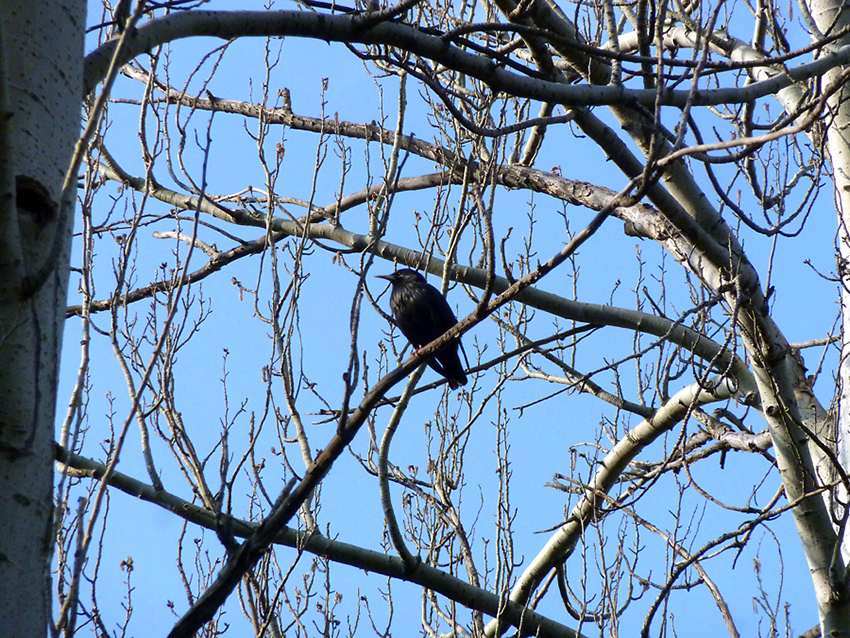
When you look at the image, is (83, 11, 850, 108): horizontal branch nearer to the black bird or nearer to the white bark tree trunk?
the white bark tree trunk

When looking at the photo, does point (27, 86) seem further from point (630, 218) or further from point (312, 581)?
point (630, 218)

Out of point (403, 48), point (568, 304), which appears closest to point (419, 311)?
point (568, 304)

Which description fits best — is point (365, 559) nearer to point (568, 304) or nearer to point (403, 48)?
point (568, 304)

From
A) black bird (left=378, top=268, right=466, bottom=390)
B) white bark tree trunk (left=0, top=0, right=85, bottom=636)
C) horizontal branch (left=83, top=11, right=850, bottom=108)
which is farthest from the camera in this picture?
black bird (left=378, top=268, right=466, bottom=390)

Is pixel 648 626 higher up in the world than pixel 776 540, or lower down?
lower down

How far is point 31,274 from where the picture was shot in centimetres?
124

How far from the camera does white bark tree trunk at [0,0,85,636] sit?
3.84ft

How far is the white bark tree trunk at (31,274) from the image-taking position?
1170 mm

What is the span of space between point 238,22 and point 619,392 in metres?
3.19

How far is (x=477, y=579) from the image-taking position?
4.14 metres

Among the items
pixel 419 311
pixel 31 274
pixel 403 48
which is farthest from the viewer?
pixel 419 311

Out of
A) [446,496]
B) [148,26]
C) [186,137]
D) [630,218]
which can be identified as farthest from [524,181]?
[148,26]

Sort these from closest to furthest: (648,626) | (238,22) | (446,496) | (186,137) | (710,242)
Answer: (238,22)
(648,626)
(186,137)
(710,242)
(446,496)

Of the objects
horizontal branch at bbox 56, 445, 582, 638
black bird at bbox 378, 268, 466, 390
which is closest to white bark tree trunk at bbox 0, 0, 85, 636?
horizontal branch at bbox 56, 445, 582, 638
